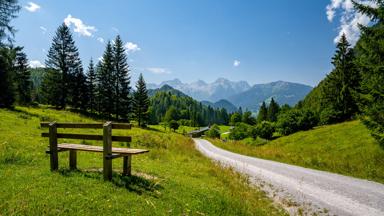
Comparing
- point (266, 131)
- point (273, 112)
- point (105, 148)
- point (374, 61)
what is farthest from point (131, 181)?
point (273, 112)

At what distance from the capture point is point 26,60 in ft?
Result: 238

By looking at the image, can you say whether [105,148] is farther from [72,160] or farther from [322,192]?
[322,192]

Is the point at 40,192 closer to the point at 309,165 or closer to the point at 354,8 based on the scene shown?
the point at 309,165

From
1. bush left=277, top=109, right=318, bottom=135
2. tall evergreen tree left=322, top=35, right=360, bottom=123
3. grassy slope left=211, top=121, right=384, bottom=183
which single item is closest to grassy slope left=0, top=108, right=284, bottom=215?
grassy slope left=211, top=121, right=384, bottom=183

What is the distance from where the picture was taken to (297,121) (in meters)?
66.8

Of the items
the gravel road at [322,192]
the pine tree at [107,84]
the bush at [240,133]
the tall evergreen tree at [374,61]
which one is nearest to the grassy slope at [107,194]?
the gravel road at [322,192]

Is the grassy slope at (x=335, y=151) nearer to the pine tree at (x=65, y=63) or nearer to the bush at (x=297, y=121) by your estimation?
the bush at (x=297, y=121)

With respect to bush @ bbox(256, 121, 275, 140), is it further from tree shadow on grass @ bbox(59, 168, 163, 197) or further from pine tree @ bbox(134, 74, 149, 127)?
tree shadow on grass @ bbox(59, 168, 163, 197)

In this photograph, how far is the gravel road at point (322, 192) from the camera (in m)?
9.24

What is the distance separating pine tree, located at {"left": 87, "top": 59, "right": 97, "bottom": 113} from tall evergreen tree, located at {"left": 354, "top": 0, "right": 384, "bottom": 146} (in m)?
61.0

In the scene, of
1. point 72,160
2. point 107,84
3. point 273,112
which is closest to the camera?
point 72,160

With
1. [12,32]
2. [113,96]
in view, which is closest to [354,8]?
[12,32]

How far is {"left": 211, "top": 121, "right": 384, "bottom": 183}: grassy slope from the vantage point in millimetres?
17047

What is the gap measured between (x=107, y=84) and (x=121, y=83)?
3.25 meters
